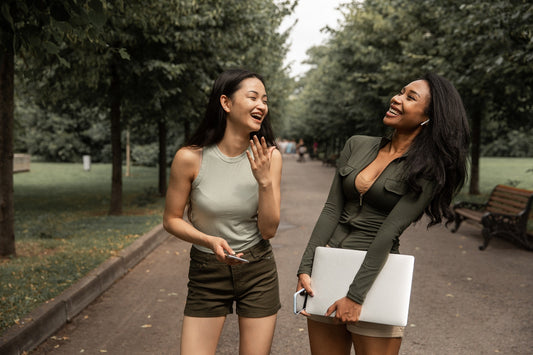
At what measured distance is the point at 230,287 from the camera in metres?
2.36

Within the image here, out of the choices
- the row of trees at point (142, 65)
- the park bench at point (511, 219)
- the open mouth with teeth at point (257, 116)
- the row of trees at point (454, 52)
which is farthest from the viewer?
the row of trees at point (454, 52)

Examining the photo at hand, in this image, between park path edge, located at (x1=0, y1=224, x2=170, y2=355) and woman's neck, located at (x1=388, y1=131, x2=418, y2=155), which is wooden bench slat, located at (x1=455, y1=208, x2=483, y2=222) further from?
woman's neck, located at (x1=388, y1=131, x2=418, y2=155)

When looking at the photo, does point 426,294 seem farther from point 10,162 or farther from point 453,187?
point 10,162

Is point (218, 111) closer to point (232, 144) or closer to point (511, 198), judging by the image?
point (232, 144)

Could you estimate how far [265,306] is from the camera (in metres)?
2.37

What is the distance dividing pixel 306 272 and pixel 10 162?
5.55 m

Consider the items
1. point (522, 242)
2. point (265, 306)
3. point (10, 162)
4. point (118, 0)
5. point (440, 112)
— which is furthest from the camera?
point (522, 242)

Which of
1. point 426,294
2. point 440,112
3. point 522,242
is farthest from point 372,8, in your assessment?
point 440,112

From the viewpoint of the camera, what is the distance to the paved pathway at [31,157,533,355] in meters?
4.18

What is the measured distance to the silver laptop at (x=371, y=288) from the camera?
6.96 feet

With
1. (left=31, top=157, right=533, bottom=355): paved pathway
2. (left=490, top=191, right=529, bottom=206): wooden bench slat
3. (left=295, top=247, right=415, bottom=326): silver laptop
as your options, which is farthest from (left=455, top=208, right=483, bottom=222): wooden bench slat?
(left=295, top=247, right=415, bottom=326): silver laptop

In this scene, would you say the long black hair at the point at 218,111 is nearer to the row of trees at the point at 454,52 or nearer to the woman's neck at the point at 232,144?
the woman's neck at the point at 232,144

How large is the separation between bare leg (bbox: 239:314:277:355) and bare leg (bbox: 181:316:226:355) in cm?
14

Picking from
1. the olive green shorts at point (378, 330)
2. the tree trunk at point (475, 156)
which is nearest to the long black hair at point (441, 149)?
the olive green shorts at point (378, 330)
